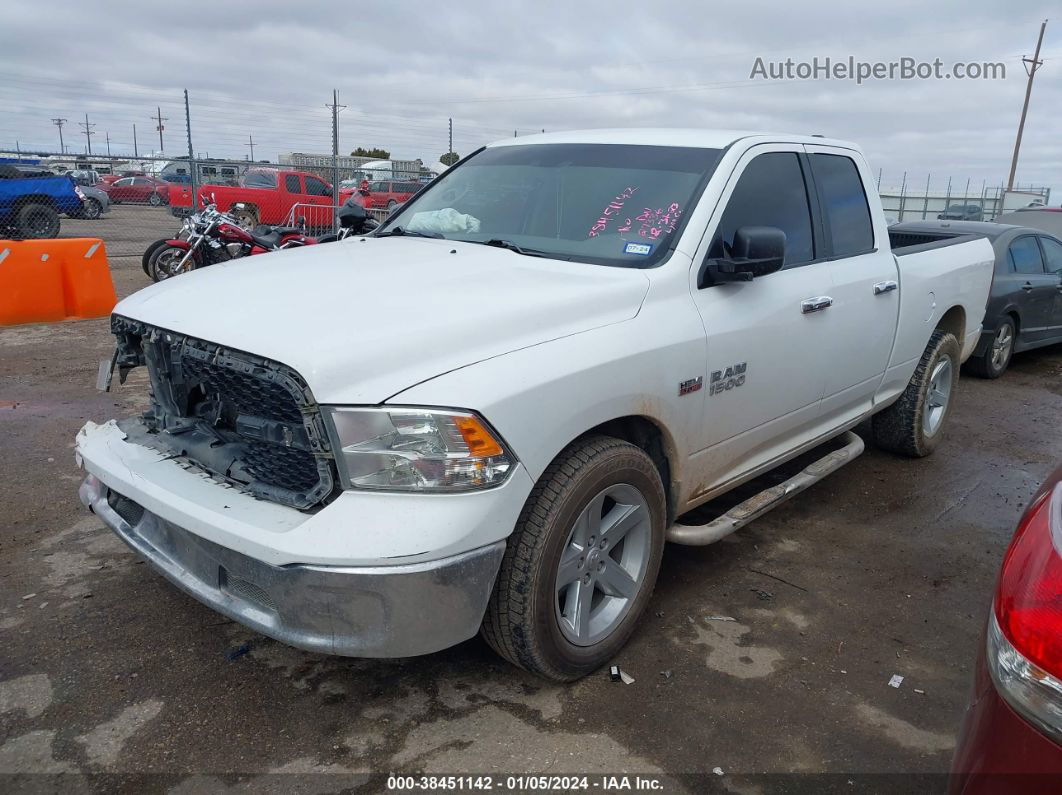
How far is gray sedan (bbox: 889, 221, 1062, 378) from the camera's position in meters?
8.38

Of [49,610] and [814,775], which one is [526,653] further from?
[49,610]

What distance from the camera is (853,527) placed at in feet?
14.7

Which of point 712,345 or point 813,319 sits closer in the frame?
point 712,345

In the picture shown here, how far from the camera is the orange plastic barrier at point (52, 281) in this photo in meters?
8.41

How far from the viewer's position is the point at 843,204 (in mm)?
4371

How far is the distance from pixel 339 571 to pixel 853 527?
3.18 m

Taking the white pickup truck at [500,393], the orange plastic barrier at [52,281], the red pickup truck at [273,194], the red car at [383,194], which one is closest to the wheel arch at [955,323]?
the white pickup truck at [500,393]

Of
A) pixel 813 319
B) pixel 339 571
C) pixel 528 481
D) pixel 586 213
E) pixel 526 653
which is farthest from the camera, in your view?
pixel 813 319

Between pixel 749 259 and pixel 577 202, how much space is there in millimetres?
820

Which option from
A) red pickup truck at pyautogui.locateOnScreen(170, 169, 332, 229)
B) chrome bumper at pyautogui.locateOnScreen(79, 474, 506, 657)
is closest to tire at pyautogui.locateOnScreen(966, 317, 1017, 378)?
chrome bumper at pyautogui.locateOnScreen(79, 474, 506, 657)

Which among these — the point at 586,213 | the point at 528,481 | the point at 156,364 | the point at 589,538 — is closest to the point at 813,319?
the point at 586,213

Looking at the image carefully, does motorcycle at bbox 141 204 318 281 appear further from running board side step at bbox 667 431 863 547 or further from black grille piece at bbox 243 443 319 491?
black grille piece at bbox 243 443 319 491

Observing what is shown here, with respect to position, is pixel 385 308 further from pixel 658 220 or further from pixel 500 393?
pixel 658 220

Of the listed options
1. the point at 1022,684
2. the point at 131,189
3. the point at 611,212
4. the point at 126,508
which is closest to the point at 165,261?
the point at 126,508
